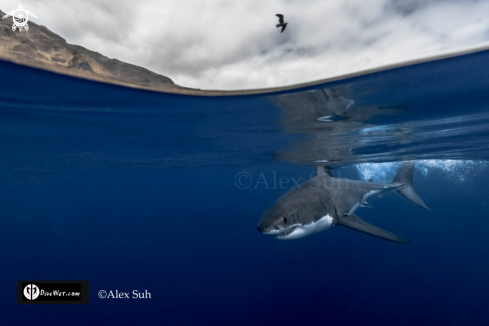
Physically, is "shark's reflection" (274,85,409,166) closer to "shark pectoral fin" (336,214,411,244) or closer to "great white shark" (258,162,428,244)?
"great white shark" (258,162,428,244)

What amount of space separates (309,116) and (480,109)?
588 centimetres

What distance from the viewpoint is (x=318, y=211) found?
5.94m

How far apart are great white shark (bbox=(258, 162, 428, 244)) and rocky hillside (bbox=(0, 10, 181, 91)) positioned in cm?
428

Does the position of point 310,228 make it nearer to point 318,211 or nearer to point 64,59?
point 318,211

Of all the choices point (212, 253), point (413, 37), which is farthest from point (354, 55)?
point (212, 253)

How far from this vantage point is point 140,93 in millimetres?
7211


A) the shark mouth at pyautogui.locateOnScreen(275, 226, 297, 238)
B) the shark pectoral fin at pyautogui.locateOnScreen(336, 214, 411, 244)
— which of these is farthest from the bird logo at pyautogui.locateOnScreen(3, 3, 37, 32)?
the shark pectoral fin at pyautogui.locateOnScreen(336, 214, 411, 244)

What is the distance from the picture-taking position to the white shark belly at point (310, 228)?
17.6 ft

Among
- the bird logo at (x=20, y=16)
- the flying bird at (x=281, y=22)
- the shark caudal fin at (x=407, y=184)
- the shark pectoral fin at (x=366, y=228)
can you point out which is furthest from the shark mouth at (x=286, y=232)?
the shark caudal fin at (x=407, y=184)

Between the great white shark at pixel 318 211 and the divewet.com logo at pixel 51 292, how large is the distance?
1058 centimetres

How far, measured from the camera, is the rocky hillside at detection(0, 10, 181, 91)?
4500 mm

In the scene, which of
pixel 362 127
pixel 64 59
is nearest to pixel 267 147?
pixel 362 127

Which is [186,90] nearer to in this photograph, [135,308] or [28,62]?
[28,62]

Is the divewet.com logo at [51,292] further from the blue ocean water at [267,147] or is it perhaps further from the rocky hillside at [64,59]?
the rocky hillside at [64,59]
